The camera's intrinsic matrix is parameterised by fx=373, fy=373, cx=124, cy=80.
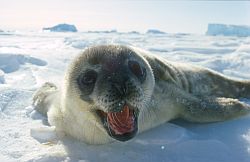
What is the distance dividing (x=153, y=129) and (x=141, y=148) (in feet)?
1.40

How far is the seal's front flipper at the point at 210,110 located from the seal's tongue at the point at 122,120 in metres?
1.09

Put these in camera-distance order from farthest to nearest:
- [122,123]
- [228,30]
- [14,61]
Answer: [228,30] → [14,61] → [122,123]

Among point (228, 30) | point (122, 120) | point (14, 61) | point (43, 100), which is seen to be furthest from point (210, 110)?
point (228, 30)

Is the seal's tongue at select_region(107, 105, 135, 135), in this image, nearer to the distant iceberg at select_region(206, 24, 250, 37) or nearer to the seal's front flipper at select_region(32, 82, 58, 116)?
the seal's front flipper at select_region(32, 82, 58, 116)

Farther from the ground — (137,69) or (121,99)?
(137,69)

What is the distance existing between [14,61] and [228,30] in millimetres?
39238

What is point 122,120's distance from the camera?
7.19 feet

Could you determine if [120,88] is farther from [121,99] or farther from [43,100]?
[43,100]

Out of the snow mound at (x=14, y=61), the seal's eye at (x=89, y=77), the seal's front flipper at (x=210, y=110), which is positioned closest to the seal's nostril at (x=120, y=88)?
the seal's eye at (x=89, y=77)

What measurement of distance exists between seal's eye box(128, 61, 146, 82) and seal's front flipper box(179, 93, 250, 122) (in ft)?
2.74

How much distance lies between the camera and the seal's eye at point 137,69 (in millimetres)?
2408

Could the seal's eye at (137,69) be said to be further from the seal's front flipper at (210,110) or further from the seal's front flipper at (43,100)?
the seal's front flipper at (43,100)

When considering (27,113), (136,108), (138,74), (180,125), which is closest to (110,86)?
(136,108)

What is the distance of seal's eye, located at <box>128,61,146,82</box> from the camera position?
2.41 meters
